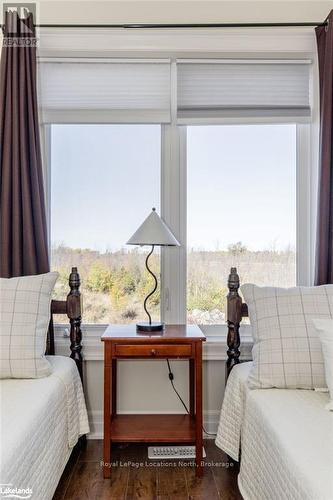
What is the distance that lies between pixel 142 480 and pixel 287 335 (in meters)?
1.02

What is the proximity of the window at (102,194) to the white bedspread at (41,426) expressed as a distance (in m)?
0.60

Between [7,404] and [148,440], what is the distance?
2.63 feet

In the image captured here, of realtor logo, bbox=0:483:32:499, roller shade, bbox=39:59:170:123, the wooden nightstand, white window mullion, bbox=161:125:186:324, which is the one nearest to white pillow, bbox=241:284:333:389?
the wooden nightstand

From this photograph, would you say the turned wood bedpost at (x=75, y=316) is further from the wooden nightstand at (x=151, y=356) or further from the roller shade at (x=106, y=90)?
the roller shade at (x=106, y=90)

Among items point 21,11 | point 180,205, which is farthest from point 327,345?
point 21,11

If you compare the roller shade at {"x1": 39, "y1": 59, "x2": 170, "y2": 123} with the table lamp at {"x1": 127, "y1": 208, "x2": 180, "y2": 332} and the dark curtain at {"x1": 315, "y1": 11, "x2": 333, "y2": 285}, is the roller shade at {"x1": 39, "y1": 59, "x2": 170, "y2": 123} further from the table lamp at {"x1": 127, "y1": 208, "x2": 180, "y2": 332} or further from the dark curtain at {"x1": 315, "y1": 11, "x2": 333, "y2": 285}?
the dark curtain at {"x1": 315, "y1": 11, "x2": 333, "y2": 285}

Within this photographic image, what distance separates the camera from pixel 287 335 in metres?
1.77

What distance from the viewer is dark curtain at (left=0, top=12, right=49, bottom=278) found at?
2193 millimetres

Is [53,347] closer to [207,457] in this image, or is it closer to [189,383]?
[189,383]

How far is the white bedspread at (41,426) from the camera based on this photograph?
4.00 ft

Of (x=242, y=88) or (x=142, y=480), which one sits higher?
(x=242, y=88)

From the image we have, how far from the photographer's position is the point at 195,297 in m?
2.46

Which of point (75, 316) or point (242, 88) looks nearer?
point (75, 316)

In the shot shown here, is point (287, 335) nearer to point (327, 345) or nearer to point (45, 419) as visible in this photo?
point (327, 345)
